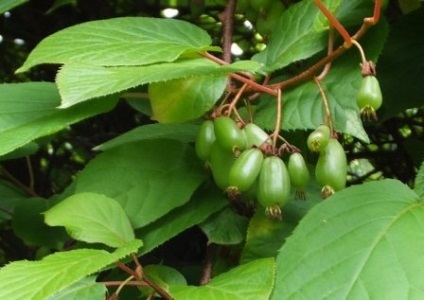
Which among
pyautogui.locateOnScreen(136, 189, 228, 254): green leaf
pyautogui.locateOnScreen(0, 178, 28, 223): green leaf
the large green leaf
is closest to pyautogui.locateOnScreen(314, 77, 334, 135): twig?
the large green leaf

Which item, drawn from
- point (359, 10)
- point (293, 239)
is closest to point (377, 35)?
point (359, 10)

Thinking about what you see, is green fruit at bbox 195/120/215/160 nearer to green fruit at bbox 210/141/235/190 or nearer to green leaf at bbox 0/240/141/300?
green fruit at bbox 210/141/235/190

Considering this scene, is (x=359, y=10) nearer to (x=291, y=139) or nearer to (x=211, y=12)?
(x=291, y=139)

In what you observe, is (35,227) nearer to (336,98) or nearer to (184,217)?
(184,217)

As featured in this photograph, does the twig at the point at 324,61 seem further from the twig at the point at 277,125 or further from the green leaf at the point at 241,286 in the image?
the green leaf at the point at 241,286

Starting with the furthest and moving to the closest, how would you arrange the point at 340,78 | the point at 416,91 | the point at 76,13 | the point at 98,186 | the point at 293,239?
the point at 76,13 < the point at 416,91 < the point at 98,186 < the point at 340,78 < the point at 293,239

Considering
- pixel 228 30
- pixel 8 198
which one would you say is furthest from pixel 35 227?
pixel 228 30
